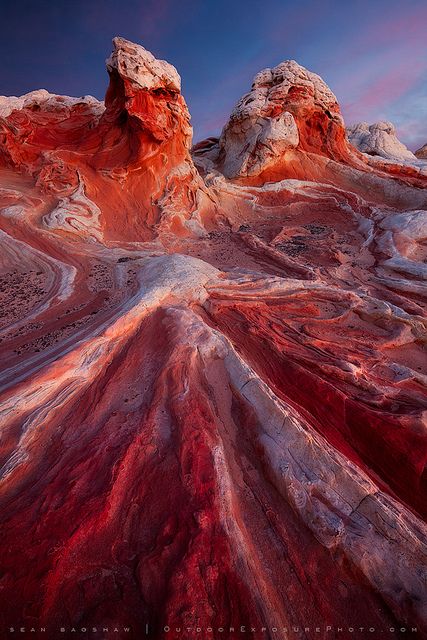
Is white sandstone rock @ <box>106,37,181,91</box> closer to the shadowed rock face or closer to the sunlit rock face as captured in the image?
the sunlit rock face

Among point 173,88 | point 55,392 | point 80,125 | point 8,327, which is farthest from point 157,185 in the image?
point 55,392

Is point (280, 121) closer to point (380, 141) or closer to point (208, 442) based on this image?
point (380, 141)

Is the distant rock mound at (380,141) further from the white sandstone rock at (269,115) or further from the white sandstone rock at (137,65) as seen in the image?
the white sandstone rock at (137,65)

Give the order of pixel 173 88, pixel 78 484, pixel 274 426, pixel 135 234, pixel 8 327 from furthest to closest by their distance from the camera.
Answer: pixel 173 88, pixel 135 234, pixel 8 327, pixel 274 426, pixel 78 484

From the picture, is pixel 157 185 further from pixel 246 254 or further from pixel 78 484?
pixel 78 484

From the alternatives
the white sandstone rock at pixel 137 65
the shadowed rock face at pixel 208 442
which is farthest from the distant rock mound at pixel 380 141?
the shadowed rock face at pixel 208 442

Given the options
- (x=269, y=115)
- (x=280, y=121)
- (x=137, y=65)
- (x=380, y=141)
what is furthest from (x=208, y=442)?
(x=380, y=141)
